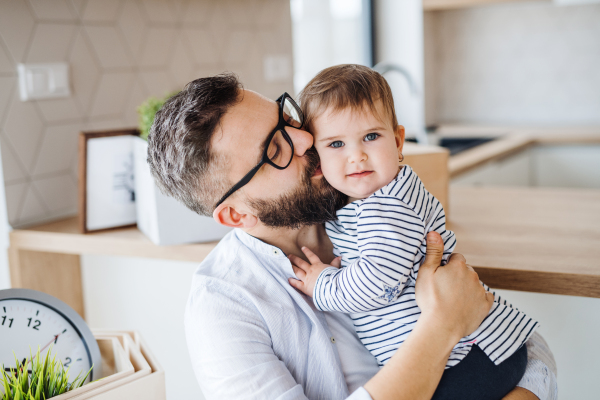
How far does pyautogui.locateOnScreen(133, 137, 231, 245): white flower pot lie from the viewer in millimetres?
1343

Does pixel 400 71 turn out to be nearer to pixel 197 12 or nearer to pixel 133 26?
pixel 197 12

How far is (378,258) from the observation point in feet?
3.02

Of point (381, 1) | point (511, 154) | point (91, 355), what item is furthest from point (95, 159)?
point (381, 1)

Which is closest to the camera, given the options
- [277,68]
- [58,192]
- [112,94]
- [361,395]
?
[361,395]

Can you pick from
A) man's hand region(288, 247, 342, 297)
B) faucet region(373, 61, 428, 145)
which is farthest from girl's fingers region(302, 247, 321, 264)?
faucet region(373, 61, 428, 145)

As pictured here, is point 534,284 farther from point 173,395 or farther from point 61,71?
point 61,71

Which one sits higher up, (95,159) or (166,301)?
(95,159)

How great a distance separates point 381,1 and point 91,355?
317 centimetres

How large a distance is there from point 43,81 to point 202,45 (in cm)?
67

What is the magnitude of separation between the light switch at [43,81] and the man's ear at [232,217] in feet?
2.78

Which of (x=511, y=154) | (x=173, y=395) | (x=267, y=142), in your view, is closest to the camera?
(x=267, y=142)

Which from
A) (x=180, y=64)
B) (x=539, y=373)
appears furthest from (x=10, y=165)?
(x=539, y=373)

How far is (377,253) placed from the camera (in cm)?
92

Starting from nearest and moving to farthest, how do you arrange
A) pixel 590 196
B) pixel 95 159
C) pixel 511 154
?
pixel 95 159, pixel 590 196, pixel 511 154
